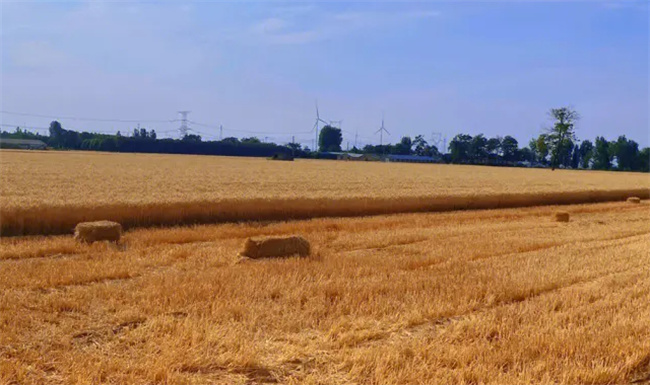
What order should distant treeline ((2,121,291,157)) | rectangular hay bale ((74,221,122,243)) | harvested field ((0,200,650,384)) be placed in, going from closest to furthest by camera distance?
harvested field ((0,200,650,384)), rectangular hay bale ((74,221,122,243)), distant treeline ((2,121,291,157))

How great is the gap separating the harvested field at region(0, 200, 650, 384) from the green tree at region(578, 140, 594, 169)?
130 meters

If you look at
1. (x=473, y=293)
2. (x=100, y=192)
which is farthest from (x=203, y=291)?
(x=100, y=192)

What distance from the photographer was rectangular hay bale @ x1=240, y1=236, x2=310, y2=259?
1126 centimetres

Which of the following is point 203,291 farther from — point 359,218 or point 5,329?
point 359,218

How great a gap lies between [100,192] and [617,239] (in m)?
15.3

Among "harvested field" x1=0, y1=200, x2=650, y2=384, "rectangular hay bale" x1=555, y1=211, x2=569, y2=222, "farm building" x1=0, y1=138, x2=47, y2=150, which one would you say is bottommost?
"harvested field" x1=0, y1=200, x2=650, y2=384

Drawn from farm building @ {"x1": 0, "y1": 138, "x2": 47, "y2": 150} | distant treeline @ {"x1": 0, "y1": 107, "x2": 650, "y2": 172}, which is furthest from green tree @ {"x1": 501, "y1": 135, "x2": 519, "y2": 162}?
farm building @ {"x1": 0, "y1": 138, "x2": 47, "y2": 150}

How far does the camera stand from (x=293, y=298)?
791 cm

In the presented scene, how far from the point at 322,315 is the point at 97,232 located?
24.9ft

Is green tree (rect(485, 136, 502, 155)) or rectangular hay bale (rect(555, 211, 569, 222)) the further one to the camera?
green tree (rect(485, 136, 502, 155))

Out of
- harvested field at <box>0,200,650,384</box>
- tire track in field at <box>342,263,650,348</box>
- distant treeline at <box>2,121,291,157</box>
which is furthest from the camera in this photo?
distant treeline at <box>2,121,291,157</box>

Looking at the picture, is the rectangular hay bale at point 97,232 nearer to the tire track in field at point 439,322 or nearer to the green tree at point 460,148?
the tire track in field at point 439,322

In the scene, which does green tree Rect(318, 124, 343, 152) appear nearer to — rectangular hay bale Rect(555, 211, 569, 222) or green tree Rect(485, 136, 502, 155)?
green tree Rect(485, 136, 502, 155)

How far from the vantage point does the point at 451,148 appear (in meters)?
133
